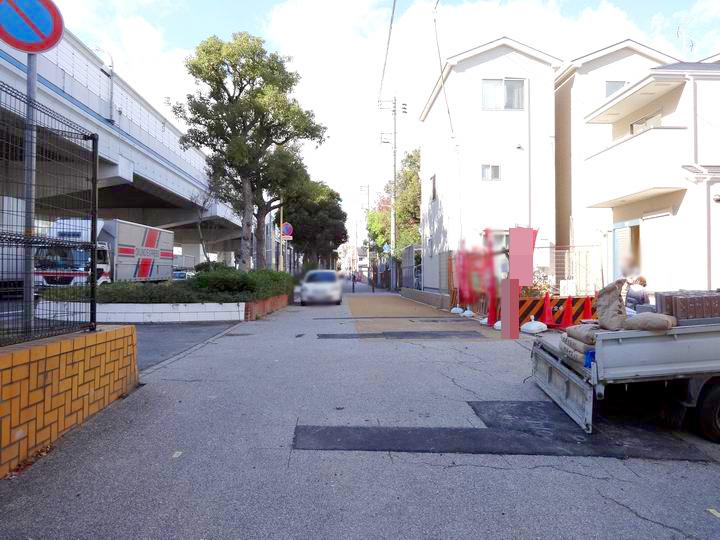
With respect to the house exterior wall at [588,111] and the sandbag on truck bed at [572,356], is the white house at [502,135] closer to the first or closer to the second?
the house exterior wall at [588,111]

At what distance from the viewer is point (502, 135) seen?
19688mm

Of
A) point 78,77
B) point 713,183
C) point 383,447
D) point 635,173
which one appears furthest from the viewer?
point 78,77

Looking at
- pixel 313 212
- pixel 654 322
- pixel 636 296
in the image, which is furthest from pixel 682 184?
pixel 313 212

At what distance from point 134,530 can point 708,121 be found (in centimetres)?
1475

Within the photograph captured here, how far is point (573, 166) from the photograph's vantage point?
1975 cm

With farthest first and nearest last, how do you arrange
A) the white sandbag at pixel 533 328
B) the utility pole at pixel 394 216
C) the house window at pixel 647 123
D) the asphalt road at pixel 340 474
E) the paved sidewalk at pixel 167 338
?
the utility pole at pixel 394 216 < the house window at pixel 647 123 < the white sandbag at pixel 533 328 < the paved sidewalk at pixel 167 338 < the asphalt road at pixel 340 474

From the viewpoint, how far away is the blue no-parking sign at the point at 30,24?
15.6 feet

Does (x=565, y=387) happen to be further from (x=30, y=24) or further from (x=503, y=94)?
(x=503, y=94)

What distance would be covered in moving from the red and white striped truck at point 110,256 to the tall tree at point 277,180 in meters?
5.91

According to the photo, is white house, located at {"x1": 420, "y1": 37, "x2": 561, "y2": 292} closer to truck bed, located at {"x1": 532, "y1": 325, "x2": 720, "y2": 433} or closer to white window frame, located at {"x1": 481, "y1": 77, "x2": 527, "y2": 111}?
white window frame, located at {"x1": 481, "y1": 77, "x2": 527, "y2": 111}

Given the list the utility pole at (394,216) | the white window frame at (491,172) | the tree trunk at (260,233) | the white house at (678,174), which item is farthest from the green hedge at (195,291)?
the utility pole at (394,216)

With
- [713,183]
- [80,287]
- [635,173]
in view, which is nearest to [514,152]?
[635,173]

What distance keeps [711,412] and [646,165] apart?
9.91 m

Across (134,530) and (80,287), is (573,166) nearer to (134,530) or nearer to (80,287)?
(80,287)
